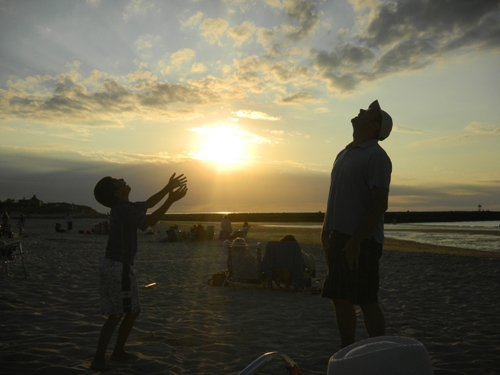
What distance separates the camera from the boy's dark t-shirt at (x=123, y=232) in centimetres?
379

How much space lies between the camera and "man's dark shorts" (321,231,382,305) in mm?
3057

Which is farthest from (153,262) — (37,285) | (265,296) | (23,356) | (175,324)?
(23,356)

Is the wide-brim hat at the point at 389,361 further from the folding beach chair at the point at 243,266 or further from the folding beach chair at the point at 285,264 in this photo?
the folding beach chair at the point at 243,266

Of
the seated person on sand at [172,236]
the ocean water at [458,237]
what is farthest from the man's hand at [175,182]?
the ocean water at [458,237]

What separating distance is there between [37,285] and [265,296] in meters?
4.29

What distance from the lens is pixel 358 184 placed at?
3213mm

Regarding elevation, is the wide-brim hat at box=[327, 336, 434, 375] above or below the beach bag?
above

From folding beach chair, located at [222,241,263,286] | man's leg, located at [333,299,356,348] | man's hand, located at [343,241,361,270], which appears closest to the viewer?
man's hand, located at [343,241,361,270]

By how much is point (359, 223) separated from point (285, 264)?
17.4ft

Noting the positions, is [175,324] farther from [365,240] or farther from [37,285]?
[37,285]

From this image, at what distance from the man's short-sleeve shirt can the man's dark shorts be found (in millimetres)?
83

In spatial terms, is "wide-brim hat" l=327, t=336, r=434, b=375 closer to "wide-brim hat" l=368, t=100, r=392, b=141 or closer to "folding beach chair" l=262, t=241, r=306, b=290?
"wide-brim hat" l=368, t=100, r=392, b=141

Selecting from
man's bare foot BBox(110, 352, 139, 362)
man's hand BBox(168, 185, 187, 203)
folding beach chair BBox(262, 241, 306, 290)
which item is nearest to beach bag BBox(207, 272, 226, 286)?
folding beach chair BBox(262, 241, 306, 290)

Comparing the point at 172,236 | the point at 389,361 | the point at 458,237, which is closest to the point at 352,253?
the point at 389,361
